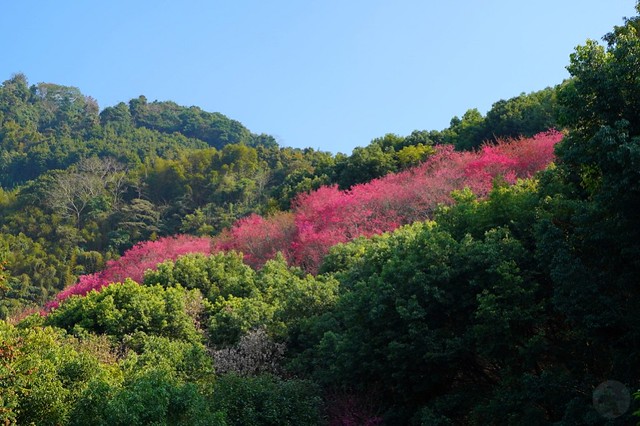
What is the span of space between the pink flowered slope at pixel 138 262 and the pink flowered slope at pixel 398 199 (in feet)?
14.2

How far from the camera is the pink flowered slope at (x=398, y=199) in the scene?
1936 cm

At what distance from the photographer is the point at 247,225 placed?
2561 centimetres

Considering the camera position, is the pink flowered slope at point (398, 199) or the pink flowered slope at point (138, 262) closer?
the pink flowered slope at point (398, 199)

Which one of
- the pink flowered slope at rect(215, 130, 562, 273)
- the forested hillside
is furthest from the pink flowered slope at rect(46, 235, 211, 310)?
the forested hillside

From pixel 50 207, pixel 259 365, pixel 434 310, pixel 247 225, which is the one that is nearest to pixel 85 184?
pixel 50 207

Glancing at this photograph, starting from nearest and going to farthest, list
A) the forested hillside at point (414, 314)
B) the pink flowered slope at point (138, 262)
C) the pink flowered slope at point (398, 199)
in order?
the forested hillside at point (414, 314) < the pink flowered slope at point (398, 199) < the pink flowered slope at point (138, 262)

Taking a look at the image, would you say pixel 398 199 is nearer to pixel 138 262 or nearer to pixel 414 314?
pixel 414 314

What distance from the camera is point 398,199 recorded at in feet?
67.2

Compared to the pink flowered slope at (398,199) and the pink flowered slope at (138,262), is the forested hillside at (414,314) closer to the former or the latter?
the pink flowered slope at (398,199)

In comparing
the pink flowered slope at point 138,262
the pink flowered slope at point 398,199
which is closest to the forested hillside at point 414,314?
the pink flowered slope at point 398,199

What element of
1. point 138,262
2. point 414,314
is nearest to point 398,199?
point 414,314

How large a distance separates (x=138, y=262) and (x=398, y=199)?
41.9 feet

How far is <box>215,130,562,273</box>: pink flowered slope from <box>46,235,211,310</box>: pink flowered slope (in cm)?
434

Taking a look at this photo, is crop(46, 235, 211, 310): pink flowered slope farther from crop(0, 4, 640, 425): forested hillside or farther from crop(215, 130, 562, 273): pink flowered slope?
crop(0, 4, 640, 425): forested hillside
